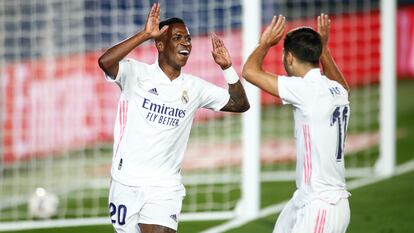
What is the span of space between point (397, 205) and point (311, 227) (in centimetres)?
562

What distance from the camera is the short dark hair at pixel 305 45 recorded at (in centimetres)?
797

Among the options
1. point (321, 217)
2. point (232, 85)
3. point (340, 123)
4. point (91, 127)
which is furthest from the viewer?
point (91, 127)

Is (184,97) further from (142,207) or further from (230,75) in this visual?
(142,207)

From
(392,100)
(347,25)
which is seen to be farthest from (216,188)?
(347,25)

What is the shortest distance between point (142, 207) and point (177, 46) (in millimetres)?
1203

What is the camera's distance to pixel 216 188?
15.0m

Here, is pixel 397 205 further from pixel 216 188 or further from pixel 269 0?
pixel 269 0

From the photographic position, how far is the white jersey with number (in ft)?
27.9

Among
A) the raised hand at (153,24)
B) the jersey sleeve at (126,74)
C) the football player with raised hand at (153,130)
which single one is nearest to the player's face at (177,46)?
the football player with raised hand at (153,130)

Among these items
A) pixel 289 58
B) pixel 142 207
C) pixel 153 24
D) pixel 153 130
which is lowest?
pixel 142 207

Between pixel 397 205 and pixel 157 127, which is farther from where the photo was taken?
pixel 397 205

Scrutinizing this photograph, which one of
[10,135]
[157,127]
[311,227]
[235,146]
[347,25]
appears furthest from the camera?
[347,25]

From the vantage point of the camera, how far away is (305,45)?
796 centimetres

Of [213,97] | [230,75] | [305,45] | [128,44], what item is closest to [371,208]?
[213,97]
